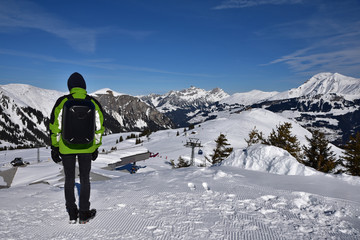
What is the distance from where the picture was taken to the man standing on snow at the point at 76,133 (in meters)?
4.32

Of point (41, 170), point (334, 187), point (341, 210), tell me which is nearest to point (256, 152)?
point (334, 187)

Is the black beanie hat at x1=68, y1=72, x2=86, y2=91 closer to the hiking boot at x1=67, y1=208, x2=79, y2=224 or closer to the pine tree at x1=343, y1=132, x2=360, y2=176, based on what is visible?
the hiking boot at x1=67, y1=208, x2=79, y2=224

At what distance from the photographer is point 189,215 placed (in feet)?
16.3

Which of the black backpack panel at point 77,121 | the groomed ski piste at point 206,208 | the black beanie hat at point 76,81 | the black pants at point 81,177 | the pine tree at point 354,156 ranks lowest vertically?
the pine tree at point 354,156

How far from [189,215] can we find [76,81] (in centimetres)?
363

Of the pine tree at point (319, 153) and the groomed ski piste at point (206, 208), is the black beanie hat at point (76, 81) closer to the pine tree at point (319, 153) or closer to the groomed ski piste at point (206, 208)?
the groomed ski piste at point (206, 208)

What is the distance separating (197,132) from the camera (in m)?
114

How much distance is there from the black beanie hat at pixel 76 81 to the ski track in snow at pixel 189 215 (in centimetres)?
276

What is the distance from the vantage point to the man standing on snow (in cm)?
432

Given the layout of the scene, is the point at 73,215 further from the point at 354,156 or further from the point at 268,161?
the point at 354,156

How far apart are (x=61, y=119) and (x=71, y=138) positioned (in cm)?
46

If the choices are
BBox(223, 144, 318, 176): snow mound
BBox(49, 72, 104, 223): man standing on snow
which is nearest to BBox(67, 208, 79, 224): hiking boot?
BBox(49, 72, 104, 223): man standing on snow

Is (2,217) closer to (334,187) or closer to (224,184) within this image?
(224,184)

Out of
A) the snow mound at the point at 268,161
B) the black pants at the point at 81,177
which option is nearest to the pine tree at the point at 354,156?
the snow mound at the point at 268,161
